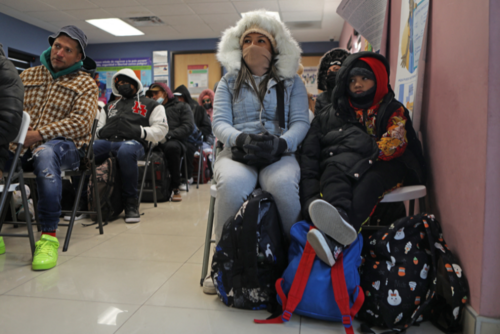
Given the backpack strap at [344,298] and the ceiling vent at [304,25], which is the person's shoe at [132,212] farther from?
the ceiling vent at [304,25]

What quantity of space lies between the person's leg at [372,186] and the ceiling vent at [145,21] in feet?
18.5

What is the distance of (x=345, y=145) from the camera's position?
1.50 meters

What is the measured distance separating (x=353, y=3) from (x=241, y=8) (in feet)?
12.1

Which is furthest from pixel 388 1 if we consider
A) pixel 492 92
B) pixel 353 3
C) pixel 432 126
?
pixel 492 92

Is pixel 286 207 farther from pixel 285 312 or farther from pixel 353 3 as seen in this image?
pixel 353 3

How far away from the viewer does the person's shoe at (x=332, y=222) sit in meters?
1.19

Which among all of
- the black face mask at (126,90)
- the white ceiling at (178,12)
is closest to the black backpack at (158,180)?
the black face mask at (126,90)

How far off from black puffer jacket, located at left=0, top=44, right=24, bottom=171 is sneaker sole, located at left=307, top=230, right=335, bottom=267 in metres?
1.39

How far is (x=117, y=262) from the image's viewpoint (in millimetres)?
1831

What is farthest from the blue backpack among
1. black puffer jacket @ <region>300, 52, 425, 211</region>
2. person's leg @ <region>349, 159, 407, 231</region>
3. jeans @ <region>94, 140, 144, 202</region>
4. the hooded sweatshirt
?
the hooded sweatshirt

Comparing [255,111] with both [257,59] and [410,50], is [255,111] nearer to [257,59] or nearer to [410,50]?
[257,59]

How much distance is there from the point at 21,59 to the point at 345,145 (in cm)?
679

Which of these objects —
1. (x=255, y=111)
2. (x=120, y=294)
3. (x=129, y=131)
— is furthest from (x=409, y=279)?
(x=129, y=131)

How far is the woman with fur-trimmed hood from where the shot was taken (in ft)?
5.00
